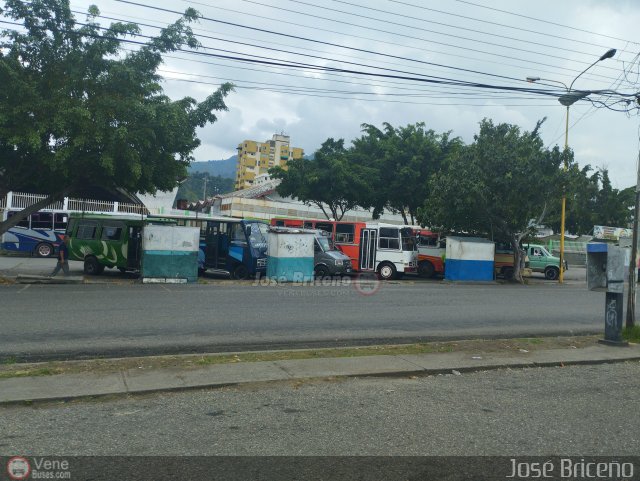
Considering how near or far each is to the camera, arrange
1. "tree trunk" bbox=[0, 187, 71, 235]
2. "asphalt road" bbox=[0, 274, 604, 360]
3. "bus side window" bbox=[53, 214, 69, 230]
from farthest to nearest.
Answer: "bus side window" bbox=[53, 214, 69, 230] → "tree trunk" bbox=[0, 187, 71, 235] → "asphalt road" bbox=[0, 274, 604, 360]

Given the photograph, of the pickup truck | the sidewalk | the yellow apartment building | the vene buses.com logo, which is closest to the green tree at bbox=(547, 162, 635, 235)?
the pickup truck

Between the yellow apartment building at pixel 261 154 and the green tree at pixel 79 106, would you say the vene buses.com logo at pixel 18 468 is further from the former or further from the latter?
the yellow apartment building at pixel 261 154

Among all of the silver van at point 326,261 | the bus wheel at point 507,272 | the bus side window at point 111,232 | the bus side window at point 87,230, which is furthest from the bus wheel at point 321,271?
the bus wheel at point 507,272

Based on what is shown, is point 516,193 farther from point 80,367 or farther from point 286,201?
point 286,201

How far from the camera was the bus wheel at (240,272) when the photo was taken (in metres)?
21.6

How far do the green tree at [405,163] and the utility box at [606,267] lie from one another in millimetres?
22133

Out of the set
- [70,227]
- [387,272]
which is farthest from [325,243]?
[70,227]

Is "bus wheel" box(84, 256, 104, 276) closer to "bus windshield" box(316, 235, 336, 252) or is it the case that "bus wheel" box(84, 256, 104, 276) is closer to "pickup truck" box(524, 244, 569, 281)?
"bus windshield" box(316, 235, 336, 252)

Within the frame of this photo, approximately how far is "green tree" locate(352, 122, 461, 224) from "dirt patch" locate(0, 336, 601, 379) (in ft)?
74.8

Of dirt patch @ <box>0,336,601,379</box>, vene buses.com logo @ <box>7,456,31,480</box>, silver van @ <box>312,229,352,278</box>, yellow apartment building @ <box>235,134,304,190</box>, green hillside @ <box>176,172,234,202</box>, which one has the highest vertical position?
yellow apartment building @ <box>235,134,304,190</box>

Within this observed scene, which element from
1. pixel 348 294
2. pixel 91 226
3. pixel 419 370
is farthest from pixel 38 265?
pixel 419 370

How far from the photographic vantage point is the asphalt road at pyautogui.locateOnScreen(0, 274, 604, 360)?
9.55 metres

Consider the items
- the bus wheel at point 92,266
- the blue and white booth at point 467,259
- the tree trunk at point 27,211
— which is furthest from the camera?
the blue and white booth at point 467,259

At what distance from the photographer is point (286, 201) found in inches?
2165
